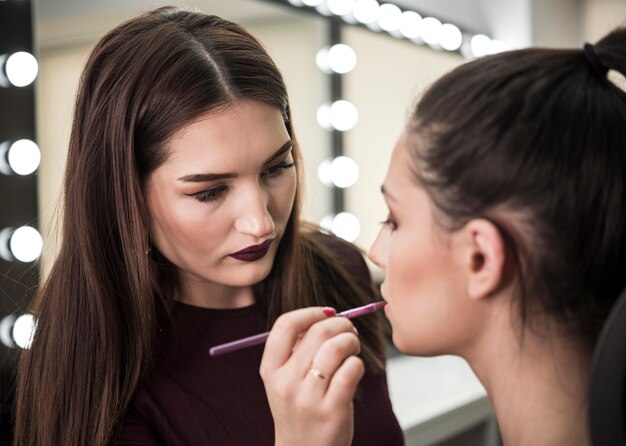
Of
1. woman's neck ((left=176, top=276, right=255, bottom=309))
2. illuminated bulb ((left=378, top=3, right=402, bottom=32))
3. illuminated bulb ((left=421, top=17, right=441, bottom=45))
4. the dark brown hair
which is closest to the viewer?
the dark brown hair

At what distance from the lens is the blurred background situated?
3.78 ft

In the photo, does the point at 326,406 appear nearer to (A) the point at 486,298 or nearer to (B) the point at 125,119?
(A) the point at 486,298

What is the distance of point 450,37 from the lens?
217 cm

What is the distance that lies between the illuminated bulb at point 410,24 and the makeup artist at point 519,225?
1.36m

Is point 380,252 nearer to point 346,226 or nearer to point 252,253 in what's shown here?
point 252,253

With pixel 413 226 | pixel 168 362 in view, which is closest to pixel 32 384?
pixel 168 362

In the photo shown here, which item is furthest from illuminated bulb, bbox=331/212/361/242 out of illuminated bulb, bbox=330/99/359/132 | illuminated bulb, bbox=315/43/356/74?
illuminated bulb, bbox=315/43/356/74

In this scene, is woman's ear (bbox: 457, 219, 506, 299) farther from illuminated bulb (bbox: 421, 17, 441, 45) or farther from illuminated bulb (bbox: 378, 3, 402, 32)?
illuminated bulb (bbox: 421, 17, 441, 45)

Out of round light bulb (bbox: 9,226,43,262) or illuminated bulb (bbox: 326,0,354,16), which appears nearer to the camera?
A: round light bulb (bbox: 9,226,43,262)

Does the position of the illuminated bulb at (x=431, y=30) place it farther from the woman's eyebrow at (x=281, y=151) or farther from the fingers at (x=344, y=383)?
the fingers at (x=344, y=383)

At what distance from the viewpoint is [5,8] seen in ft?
3.69

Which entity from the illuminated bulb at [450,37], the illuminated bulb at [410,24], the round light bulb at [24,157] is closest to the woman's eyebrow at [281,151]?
the round light bulb at [24,157]

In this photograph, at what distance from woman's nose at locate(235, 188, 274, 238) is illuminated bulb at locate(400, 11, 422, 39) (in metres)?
1.24

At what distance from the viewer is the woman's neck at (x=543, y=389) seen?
0.62m
